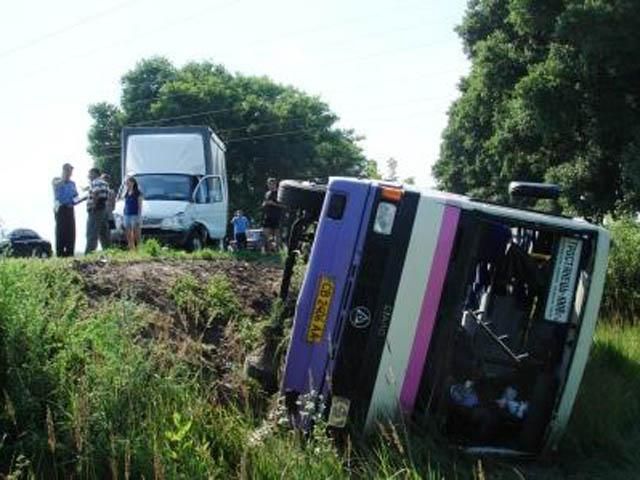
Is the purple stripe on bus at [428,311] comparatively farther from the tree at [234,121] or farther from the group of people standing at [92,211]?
the tree at [234,121]

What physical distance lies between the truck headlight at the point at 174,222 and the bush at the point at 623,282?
877 cm

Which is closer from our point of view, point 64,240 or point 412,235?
point 412,235

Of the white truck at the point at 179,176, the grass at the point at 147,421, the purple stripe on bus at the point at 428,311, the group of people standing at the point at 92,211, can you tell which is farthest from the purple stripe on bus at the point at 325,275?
the white truck at the point at 179,176

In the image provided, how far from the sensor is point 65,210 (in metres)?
12.7

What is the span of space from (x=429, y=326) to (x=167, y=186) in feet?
42.9

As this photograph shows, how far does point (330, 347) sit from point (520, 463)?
1617mm

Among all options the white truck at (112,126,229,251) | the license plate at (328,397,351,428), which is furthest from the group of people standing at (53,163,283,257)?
the license plate at (328,397,351,428)

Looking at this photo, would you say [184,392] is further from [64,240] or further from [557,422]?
[64,240]

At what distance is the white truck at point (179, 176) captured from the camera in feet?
57.6

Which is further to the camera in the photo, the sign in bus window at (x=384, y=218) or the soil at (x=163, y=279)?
the soil at (x=163, y=279)

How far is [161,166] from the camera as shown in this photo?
1833 cm

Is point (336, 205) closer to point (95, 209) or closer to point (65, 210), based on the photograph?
point (65, 210)

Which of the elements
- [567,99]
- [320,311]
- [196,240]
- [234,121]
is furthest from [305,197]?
[234,121]

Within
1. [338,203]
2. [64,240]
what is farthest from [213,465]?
[64,240]
